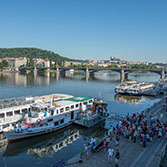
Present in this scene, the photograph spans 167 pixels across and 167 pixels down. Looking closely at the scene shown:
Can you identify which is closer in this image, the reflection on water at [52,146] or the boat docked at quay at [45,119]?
the reflection on water at [52,146]

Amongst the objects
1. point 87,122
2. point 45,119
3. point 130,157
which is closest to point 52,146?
point 45,119

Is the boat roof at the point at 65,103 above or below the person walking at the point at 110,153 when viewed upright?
above

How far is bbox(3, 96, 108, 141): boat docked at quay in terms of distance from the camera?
2667 cm

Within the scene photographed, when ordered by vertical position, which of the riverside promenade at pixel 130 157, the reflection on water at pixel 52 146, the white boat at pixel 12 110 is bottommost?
the reflection on water at pixel 52 146

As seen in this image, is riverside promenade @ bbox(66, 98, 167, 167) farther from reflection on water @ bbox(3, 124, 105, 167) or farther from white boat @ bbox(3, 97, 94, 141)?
white boat @ bbox(3, 97, 94, 141)

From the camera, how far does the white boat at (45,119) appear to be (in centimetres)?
2664

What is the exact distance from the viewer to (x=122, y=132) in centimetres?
2367

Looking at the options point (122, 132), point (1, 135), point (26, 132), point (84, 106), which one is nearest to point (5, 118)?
point (1, 135)

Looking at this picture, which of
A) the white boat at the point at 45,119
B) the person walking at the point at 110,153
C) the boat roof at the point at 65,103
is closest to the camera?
the person walking at the point at 110,153

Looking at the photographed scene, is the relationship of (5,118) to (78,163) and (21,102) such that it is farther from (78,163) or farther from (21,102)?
(78,163)

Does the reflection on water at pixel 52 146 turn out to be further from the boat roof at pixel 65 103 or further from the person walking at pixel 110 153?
the person walking at pixel 110 153

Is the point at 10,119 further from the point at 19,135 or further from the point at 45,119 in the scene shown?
the point at 45,119

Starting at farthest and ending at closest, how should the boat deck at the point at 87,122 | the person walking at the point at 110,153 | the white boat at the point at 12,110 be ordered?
the boat deck at the point at 87,122 < the white boat at the point at 12,110 < the person walking at the point at 110,153

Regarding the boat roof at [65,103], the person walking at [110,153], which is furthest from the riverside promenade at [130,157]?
the boat roof at [65,103]
